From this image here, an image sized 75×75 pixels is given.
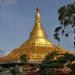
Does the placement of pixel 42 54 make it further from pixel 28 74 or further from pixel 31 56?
pixel 28 74

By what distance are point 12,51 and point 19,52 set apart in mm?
5270

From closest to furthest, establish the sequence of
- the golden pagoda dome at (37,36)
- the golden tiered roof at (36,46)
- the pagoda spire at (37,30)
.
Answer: the golden tiered roof at (36,46) → the golden pagoda dome at (37,36) → the pagoda spire at (37,30)

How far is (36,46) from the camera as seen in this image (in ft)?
245

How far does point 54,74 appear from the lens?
3091 cm

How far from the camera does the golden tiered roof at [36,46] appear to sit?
6988 centimetres

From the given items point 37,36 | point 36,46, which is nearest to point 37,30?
point 37,36

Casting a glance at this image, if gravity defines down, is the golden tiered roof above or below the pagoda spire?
below

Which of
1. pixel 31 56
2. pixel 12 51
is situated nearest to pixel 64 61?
pixel 31 56

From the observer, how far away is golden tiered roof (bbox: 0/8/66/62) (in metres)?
69.9

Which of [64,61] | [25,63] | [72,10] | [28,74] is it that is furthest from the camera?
Answer: [25,63]

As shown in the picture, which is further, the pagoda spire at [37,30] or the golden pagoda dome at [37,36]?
the pagoda spire at [37,30]

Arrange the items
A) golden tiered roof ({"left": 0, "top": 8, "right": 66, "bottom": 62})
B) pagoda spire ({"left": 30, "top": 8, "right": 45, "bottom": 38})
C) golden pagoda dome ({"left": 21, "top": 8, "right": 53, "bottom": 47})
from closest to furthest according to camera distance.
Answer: golden tiered roof ({"left": 0, "top": 8, "right": 66, "bottom": 62}) → golden pagoda dome ({"left": 21, "top": 8, "right": 53, "bottom": 47}) → pagoda spire ({"left": 30, "top": 8, "right": 45, "bottom": 38})

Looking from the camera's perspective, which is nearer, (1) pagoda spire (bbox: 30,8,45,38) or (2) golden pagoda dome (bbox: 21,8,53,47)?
(2) golden pagoda dome (bbox: 21,8,53,47)

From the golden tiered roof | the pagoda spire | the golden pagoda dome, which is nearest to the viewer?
the golden tiered roof
